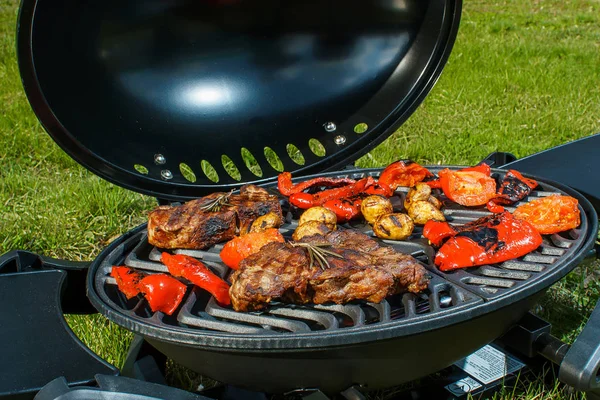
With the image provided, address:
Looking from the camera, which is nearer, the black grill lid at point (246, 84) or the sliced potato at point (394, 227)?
the sliced potato at point (394, 227)

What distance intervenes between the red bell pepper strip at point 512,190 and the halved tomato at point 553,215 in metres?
0.14

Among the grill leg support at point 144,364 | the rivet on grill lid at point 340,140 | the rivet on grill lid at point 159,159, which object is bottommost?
the grill leg support at point 144,364

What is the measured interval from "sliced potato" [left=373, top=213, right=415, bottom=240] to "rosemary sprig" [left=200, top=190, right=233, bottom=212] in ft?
1.64

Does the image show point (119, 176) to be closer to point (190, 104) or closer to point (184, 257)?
point (190, 104)

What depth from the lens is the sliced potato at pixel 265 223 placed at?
1967 millimetres

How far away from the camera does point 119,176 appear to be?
7.50ft

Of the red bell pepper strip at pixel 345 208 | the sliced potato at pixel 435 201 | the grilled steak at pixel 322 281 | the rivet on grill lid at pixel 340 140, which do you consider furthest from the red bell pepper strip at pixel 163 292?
the rivet on grill lid at pixel 340 140

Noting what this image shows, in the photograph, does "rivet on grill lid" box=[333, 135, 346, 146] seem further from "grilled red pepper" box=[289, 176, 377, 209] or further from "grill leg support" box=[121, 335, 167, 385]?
"grill leg support" box=[121, 335, 167, 385]

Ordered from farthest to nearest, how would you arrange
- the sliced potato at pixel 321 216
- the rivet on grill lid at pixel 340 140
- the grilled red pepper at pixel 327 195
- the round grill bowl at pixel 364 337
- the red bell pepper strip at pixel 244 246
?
the rivet on grill lid at pixel 340 140
the grilled red pepper at pixel 327 195
the sliced potato at pixel 321 216
the red bell pepper strip at pixel 244 246
the round grill bowl at pixel 364 337

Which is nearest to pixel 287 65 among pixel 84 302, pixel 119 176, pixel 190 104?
pixel 190 104

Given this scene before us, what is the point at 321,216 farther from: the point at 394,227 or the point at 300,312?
the point at 300,312

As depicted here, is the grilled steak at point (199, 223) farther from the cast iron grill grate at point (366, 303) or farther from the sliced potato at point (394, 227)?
the sliced potato at point (394, 227)

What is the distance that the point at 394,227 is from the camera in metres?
1.90

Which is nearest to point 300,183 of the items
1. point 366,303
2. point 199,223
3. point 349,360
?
point 199,223
